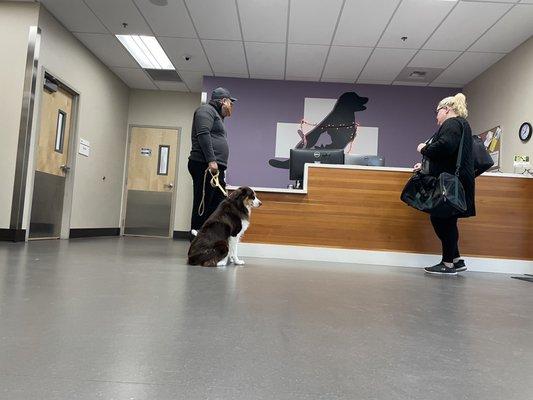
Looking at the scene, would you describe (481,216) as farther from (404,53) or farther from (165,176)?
(165,176)

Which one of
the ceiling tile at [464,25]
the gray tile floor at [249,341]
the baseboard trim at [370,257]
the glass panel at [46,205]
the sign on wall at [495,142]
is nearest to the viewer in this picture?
the gray tile floor at [249,341]

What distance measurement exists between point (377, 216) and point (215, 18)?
10.3 ft

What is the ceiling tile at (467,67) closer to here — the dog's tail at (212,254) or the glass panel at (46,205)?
the dog's tail at (212,254)

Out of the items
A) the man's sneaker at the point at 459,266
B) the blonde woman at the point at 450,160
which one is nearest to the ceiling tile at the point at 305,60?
the blonde woman at the point at 450,160

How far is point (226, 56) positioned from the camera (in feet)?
20.8

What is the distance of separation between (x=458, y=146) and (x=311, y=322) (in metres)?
2.52

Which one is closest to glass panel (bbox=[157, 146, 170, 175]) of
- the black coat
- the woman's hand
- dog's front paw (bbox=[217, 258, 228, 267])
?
the woman's hand

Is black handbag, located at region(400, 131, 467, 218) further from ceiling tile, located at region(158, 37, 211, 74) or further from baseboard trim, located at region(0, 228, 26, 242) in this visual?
baseboard trim, located at region(0, 228, 26, 242)

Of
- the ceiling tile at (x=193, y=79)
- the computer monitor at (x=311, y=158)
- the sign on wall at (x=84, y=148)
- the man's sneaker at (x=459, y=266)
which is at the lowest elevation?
the man's sneaker at (x=459, y=266)

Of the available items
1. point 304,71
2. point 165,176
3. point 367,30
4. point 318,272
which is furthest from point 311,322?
point 165,176

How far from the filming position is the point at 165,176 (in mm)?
8258

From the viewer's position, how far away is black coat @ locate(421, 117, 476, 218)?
3381mm

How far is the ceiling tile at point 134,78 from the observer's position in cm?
726

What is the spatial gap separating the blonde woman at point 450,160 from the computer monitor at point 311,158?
0.97 m
